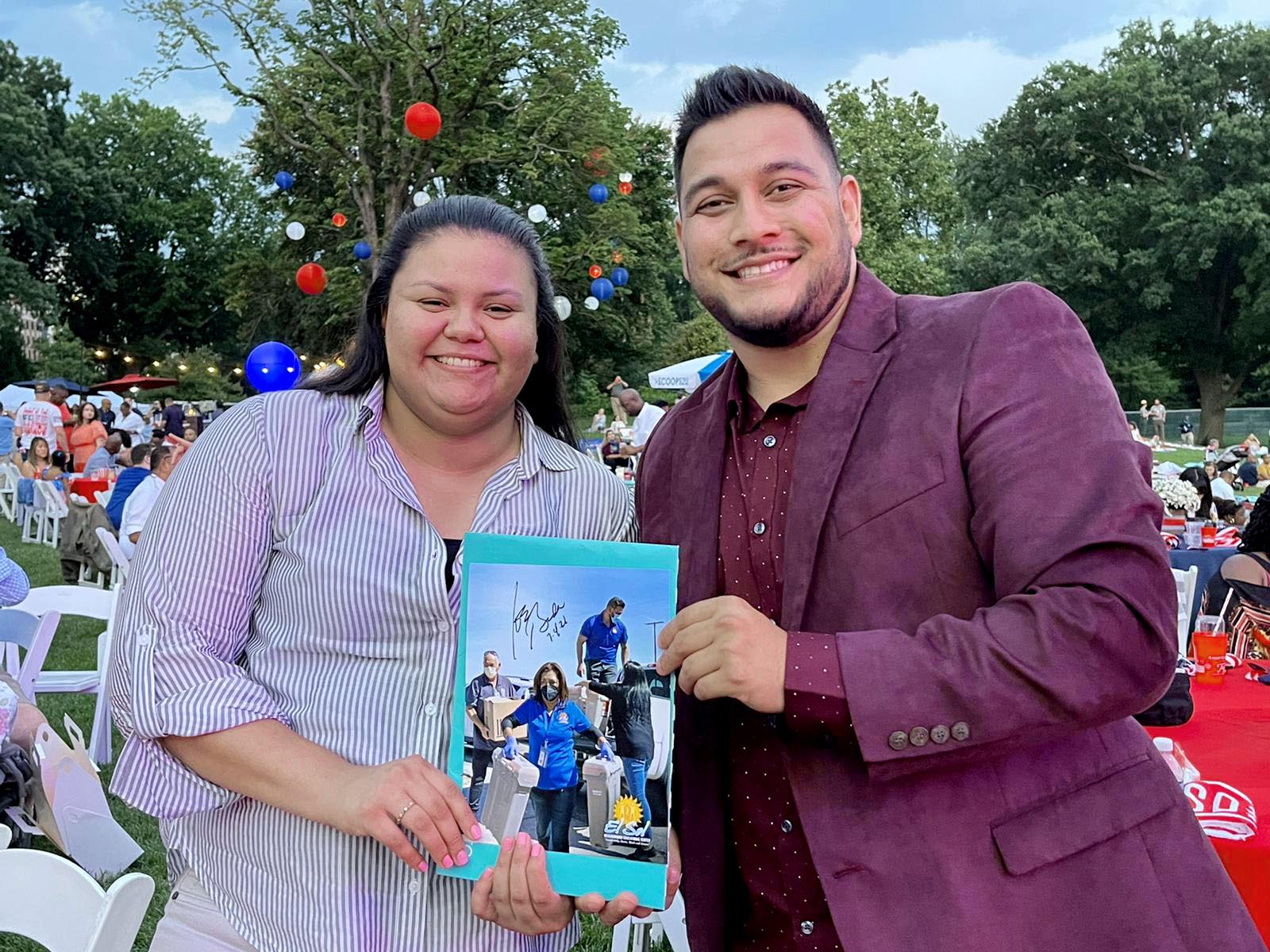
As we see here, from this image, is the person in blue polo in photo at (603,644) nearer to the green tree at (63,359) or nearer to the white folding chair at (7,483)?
the white folding chair at (7,483)

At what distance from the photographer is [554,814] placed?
1.63 metres

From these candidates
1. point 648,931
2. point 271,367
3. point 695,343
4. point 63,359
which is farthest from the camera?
point 63,359

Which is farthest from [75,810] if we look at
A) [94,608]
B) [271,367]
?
[271,367]

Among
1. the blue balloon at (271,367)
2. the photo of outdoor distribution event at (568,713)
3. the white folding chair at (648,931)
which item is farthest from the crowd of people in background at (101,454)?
the photo of outdoor distribution event at (568,713)

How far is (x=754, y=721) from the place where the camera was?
176cm

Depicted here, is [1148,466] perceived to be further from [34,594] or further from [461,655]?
[34,594]

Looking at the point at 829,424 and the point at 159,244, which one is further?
the point at 159,244

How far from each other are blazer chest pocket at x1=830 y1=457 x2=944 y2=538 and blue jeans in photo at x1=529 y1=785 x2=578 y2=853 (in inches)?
23.1

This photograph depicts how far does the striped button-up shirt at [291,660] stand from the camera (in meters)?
1.72

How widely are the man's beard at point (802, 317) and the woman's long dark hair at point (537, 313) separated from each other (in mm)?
423

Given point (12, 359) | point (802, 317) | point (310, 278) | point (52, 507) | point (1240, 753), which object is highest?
point (310, 278)

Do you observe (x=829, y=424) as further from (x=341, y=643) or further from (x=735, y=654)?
(x=341, y=643)

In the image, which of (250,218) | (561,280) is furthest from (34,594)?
(250,218)

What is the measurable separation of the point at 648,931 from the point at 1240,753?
183cm
